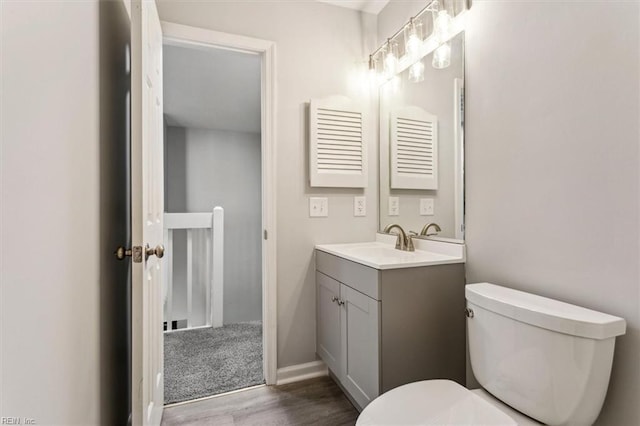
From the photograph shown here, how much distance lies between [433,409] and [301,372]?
126 cm

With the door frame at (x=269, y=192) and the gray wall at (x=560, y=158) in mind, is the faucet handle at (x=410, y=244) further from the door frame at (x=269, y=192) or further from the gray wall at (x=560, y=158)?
the door frame at (x=269, y=192)

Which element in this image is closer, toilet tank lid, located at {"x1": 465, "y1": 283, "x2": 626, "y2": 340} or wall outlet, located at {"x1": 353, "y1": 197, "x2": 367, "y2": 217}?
toilet tank lid, located at {"x1": 465, "y1": 283, "x2": 626, "y2": 340}

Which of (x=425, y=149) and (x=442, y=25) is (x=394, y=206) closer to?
(x=425, y=149)

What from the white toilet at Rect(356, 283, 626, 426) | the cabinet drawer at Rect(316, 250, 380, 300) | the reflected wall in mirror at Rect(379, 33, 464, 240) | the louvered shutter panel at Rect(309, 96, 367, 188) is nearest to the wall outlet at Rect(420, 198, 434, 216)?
the reflected wall in mirror at Rect(379, 33, 464, 240)

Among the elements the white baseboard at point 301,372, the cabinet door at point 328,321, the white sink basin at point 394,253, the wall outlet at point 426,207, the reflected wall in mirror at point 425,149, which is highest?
the reflected wall in mirror at point 425,149

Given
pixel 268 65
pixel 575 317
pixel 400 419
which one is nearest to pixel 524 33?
pixel 575 317

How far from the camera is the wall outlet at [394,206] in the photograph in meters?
2.14

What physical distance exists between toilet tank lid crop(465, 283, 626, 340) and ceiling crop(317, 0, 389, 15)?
197 centimetres

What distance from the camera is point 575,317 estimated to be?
0.96 meters

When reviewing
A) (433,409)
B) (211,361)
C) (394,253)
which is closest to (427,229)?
(394,253)

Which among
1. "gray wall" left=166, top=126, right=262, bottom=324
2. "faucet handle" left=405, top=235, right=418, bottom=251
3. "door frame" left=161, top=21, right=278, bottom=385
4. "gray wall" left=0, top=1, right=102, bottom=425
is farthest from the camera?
"gray wall" left=166, top=126, right=262, bottom=324

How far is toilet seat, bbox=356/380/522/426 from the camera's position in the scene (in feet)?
3.27

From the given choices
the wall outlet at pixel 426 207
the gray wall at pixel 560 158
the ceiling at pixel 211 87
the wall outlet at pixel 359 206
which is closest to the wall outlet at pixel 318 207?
the wall outlet at pixel 359 206

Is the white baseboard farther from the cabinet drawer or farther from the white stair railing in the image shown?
the white stair railing
